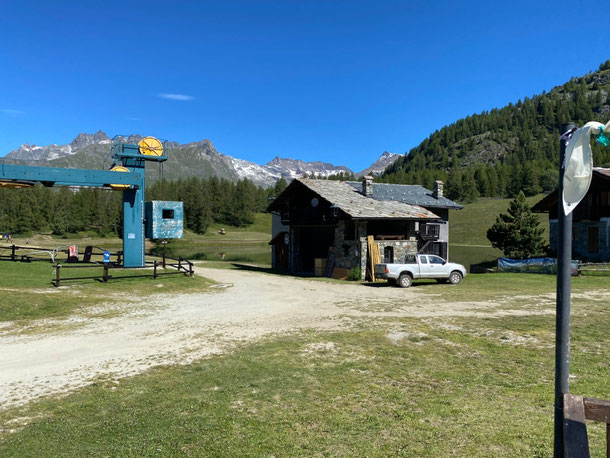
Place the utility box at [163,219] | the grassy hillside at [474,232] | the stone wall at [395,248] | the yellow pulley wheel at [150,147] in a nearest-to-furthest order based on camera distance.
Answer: the utility box at [163,219]
the stone wall at [395,248]
the yellow pulley wheel at [150,147]
the grassy hillside at [474,232]

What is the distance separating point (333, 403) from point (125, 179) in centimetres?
2499

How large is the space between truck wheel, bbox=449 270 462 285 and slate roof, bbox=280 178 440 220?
603 centimetres

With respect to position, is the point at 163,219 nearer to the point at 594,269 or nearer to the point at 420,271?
the point at 420,271

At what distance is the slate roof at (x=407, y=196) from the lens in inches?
1505

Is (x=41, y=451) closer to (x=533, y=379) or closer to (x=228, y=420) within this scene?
(x=228, y=420)

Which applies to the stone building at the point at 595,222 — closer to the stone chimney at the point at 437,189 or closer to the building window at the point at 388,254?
the stone chimney at the point at 437,189

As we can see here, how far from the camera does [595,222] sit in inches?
1485

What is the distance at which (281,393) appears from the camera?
25.3 ft

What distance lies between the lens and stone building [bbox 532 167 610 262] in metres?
36.4

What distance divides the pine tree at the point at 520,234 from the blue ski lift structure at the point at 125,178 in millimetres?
35053

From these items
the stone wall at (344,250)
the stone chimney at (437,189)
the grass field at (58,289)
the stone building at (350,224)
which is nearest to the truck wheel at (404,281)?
the stone building at (350,224)

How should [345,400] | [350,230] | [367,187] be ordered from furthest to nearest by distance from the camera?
[367,187] → [350,230] → [345,400]

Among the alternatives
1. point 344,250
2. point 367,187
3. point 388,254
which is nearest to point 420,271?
point 388,254

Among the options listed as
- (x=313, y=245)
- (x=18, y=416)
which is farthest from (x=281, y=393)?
(x=313, y=245)
